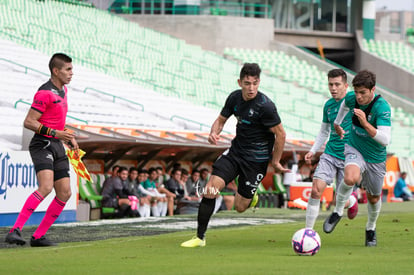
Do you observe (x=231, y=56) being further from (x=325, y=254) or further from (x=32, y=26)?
(x=325, y=254)

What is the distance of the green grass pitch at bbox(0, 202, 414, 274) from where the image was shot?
7.94 m

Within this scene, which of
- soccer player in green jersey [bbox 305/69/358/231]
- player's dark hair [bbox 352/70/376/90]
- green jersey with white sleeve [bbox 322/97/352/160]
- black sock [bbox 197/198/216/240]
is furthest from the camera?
green jersey with white sleeve [bbox 322/97/352/160]

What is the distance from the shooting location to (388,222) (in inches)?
634

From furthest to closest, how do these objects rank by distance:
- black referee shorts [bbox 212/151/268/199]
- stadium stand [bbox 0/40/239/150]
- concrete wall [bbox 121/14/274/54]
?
concrete wall [bbox 121/14/274/54] → stadium stand [bbox 0/40/239/150] → black referee shorts [bbox 212/151/268/199]

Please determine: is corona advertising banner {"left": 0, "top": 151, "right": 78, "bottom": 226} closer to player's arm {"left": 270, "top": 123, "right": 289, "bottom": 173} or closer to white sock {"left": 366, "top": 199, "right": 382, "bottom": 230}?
player's arm {"left": 270, "top": 123, "right": 289, "bottom": 173}

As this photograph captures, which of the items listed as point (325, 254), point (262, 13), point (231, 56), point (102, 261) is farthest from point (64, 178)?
point (262, 13)

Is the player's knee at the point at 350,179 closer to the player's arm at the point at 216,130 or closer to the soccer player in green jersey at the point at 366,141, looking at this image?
the soccer player in green jersey at the point at 366,141

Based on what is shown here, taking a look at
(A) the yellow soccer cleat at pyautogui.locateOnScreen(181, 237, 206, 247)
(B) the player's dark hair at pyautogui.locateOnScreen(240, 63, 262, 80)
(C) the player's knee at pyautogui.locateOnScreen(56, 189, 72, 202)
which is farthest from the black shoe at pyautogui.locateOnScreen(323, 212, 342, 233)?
(C) the player's knee at pyautogui.locateOnScreen(56, 189, 72, 202)

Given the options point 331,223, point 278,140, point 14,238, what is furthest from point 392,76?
point 14,238

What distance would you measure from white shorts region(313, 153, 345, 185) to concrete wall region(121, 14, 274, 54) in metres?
36.4

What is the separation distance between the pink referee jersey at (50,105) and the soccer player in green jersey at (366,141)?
323cm

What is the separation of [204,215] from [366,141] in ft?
6.57

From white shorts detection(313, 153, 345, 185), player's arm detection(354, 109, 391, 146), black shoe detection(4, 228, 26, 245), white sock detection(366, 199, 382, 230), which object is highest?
player's arm detection(354, 109, 391, 146)

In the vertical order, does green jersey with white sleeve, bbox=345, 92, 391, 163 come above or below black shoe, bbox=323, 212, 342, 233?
above
